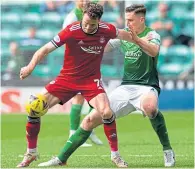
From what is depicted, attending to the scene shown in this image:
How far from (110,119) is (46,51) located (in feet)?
3.46

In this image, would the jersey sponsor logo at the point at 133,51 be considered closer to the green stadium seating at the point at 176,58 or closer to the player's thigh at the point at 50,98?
the player's thigh at the point at 50,98

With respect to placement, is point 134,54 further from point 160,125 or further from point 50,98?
point 50,98

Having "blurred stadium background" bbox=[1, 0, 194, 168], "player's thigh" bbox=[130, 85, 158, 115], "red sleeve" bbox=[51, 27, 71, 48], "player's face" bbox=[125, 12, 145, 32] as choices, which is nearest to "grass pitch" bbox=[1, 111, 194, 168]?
"blurred stadium background" bbox=[1, 0, 194, 168]

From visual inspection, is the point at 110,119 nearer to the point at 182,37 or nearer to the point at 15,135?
the point at 15,135

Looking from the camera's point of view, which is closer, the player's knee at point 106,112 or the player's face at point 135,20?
the player's knee at point 106,112

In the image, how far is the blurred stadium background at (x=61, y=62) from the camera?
15.3 m

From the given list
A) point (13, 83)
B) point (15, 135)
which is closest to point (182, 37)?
point (13, 83)

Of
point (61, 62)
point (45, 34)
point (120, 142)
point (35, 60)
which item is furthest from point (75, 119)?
point (45, 34)

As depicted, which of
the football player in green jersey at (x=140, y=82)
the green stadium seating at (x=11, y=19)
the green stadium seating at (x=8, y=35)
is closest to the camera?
the football player in green jersey at (x=140, y=82)

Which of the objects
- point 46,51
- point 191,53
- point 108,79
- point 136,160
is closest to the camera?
point 46,51

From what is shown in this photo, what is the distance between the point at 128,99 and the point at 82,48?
40.6 inches

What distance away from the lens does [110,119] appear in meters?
9.03

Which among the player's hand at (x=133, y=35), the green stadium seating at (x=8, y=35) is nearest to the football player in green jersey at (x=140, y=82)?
the player's hand at (x=133, y=35)

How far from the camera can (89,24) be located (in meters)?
8.90
